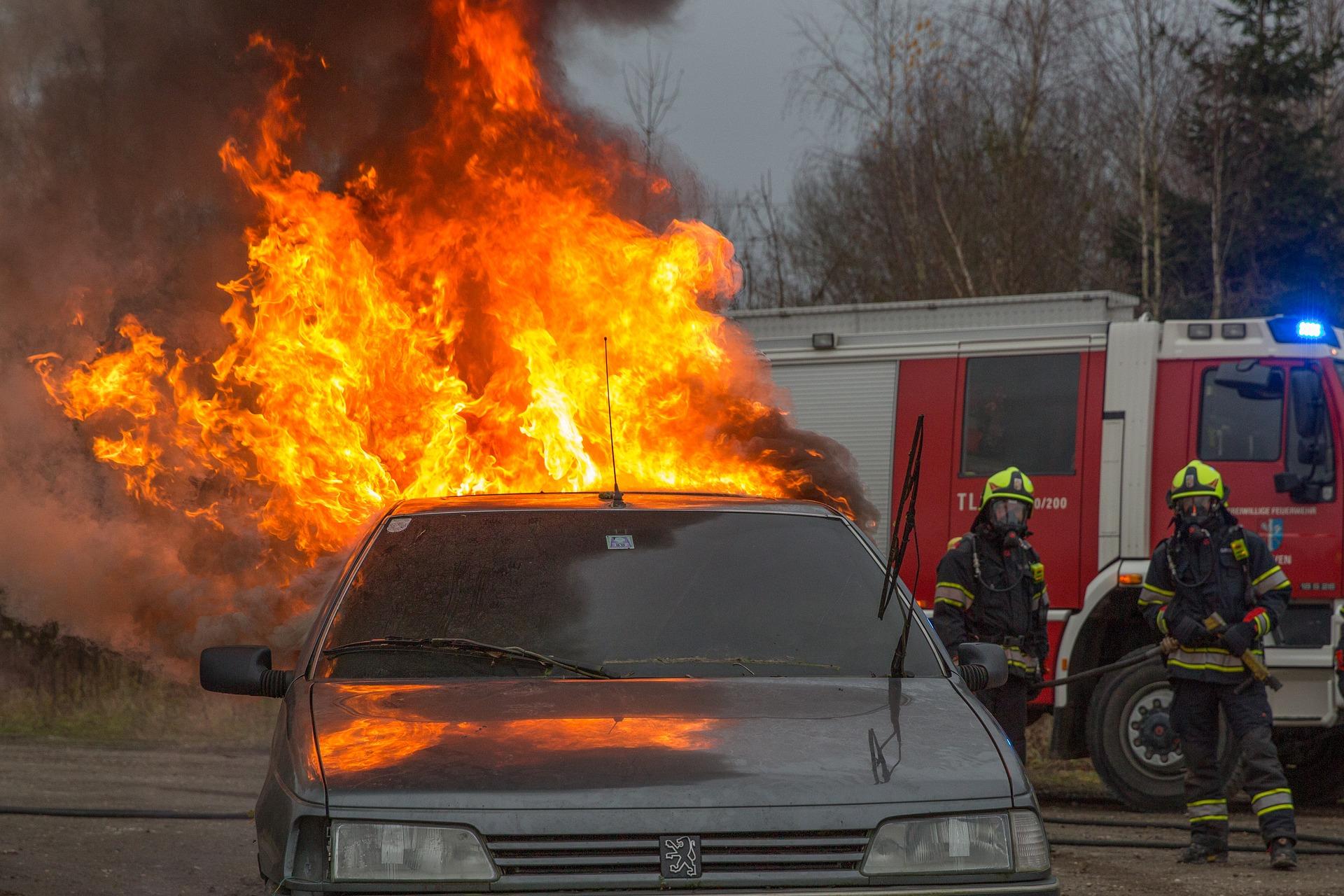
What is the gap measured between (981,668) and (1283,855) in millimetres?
4073

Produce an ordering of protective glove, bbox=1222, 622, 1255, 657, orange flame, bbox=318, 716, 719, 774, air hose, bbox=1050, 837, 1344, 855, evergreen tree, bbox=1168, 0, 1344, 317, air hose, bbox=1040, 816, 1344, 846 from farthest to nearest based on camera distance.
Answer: evergreen tree, bbox=1168, 0, 1344, 317, air hose, bbox=1040, 816, 1344, 846, air hose, bbox=1050, 837, 1344, 855, protective glove, bbox=1222, 622, 1255, 657, orange flame, bbox=318, 716, 719, 774

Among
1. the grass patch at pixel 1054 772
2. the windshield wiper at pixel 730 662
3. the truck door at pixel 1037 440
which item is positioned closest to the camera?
the windshield wiper at pixel 730 662

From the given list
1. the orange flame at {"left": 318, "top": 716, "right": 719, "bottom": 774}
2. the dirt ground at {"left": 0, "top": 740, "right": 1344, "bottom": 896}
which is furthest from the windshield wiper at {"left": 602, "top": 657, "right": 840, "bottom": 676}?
the dirt ground at {"left": 0, "top": 740, "right": 1344, "bottom": 896}

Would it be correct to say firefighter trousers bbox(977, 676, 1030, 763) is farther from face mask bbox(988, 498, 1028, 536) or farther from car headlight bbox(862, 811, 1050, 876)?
car headlight bbox(862, 811, 1050, 876)

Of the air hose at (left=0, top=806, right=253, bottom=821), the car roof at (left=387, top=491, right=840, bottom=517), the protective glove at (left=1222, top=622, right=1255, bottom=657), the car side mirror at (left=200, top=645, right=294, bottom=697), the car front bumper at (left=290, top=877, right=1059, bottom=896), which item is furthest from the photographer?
the air hose at (left=0, top=806, right=253, bottom=821)

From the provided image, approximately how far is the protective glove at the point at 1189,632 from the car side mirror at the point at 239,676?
5.13 meters

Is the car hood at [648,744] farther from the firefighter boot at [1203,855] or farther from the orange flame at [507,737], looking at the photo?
the firefighter boot at [1203,855]

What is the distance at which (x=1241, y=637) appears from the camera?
805cm

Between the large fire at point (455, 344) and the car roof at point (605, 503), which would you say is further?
the large fire at point (455, 344)

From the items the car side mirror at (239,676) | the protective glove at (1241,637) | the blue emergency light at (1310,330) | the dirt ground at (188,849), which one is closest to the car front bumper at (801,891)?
the car side mirror at (239,676)

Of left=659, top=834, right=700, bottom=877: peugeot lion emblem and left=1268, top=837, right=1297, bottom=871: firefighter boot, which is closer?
left=659, top=834, right=700, bottom=877: peugeot lion emblem

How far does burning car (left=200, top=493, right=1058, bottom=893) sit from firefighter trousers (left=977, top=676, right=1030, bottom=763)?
318 cm

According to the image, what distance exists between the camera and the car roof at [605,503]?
5020mm

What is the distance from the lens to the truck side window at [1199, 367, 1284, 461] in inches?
403
